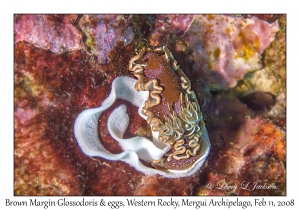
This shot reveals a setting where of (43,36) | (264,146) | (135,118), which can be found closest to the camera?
(43,36)

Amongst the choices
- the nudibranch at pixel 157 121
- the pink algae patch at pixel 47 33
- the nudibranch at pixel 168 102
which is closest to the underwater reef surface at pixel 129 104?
the pink algae patch at pixel 47 33

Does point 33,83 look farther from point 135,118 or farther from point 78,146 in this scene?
point 135,118

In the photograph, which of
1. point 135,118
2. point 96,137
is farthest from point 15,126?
point 135,118

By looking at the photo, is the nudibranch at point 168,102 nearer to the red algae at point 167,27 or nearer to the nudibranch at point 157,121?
the nudibranch at point 157,121

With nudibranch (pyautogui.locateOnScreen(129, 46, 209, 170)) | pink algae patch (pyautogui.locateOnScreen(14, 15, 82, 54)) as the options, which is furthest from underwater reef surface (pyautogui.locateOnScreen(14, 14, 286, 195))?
nudibranch (pyautogui.locateOnScreen(129, 46, 209, 170))

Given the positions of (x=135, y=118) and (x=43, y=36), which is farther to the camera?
(x=135, y=118)

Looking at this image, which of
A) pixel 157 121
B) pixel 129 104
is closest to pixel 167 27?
pixel 129 104

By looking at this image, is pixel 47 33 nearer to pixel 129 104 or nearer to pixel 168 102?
pixel 129 104
